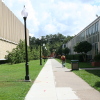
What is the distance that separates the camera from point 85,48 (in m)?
38.7

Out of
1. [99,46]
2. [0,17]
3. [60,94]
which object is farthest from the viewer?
[0,17]

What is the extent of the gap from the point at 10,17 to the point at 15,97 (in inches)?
1736

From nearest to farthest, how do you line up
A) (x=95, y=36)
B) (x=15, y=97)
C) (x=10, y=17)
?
(x=15, y=97)
(x=95, y=36)
(x=10, y=17)

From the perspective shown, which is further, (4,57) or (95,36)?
(4,57)

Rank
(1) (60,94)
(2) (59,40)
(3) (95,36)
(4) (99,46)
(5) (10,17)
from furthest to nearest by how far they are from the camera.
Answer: (2) (59,40), (5) (10,17), (3) (95,36), (4) (99,46), (1) (60,94)

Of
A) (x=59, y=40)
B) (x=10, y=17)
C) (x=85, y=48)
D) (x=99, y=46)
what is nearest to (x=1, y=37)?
(x=10, y=17)

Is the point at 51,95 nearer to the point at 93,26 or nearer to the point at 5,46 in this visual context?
the point at 93,26

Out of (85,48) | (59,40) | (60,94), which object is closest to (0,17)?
(85,48)

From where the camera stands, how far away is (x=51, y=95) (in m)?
8.29

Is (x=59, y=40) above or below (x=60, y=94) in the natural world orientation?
above

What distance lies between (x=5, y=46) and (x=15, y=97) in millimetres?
38649

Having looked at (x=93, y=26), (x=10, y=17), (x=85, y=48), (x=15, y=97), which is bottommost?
(x=15, y=97)

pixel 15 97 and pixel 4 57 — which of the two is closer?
pixel 15 97

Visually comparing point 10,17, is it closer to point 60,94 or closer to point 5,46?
point 5,46
